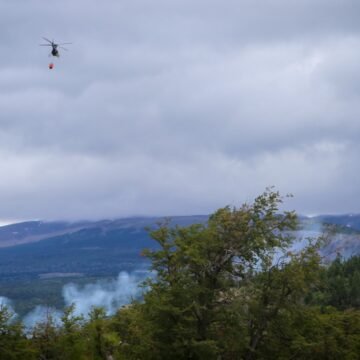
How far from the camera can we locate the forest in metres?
61.3

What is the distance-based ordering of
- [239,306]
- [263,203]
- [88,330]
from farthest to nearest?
[88,330]
[263,203]
[239,306]

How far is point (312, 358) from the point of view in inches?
2618

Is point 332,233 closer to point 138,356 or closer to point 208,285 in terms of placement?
point 208,285

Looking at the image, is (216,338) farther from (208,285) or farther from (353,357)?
(353,357)

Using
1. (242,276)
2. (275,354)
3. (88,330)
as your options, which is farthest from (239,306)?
(88,330)

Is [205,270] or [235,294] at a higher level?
[205,270]

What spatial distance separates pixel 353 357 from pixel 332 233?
13.0m

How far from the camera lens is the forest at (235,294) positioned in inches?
2414

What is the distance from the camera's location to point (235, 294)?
203 ft

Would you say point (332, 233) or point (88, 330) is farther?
point (88, 330)

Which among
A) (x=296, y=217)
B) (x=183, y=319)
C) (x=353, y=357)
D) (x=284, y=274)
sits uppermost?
(x=296, y=217)

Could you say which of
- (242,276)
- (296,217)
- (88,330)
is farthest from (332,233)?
(88,330)

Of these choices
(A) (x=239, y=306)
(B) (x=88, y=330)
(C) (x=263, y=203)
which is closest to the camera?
(A) (x=239, y=306)

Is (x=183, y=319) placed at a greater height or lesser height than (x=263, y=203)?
lesser
